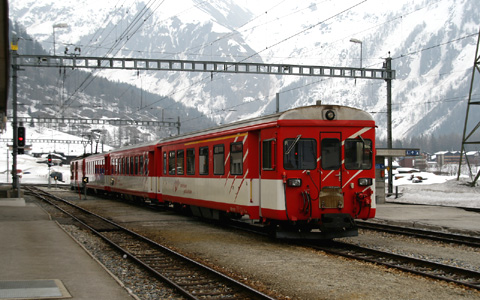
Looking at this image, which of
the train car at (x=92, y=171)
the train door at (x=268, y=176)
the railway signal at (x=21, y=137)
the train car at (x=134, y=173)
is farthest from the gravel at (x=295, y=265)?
the train car at (x=92, y=171)

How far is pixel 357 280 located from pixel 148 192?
17.7 m

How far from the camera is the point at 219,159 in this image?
17.1m

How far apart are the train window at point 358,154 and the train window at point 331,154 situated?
0.75 ft

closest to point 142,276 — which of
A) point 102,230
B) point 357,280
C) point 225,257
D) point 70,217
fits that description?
point 225,257

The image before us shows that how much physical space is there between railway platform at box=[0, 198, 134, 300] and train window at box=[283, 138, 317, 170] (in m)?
4.91

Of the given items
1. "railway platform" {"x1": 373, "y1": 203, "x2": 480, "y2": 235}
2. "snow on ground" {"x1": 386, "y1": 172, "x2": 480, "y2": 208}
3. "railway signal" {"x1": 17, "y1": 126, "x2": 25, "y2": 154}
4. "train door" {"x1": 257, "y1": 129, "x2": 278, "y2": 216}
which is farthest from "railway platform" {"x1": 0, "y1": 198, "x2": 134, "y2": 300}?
"snow on ground" {"x1": 386, "y1": 172, "x2": 480, "y2": 208}

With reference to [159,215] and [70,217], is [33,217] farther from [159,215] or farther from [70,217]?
[159,215]

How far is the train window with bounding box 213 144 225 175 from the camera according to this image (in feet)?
54.9

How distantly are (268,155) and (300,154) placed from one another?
32.3 inches

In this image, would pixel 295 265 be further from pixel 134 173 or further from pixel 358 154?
pixel 134 173

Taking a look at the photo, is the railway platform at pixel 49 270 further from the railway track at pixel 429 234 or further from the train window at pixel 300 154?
the railway track at pixel 429 234

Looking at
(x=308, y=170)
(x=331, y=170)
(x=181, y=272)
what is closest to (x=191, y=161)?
(x=308, y=170)

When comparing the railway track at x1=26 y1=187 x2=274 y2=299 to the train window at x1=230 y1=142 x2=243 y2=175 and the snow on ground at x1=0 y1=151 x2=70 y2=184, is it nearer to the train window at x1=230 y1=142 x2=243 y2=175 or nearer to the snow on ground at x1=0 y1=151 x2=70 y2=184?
the train window at x1=230 y1=142 x2=243 y2=175

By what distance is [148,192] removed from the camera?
26.4 m
